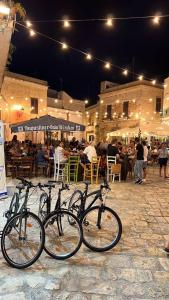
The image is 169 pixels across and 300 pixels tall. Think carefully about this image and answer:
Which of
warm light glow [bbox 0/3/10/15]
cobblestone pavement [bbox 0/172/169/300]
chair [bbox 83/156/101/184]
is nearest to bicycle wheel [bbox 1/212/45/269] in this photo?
cobblestone pavement [bbox 0/172/169/300]

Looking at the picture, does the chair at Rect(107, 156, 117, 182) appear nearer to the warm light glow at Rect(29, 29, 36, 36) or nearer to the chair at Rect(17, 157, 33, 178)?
the chair at Rect(17, 157, 33, 178)

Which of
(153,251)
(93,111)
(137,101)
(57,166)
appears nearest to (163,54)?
(137,101)

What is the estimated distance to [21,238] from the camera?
3.76 m

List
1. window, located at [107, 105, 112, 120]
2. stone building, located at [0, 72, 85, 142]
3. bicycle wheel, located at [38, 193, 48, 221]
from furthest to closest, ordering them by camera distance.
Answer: window, located at [107, 105, 112, 120] < stone building, located at [0, 72, 85, 142] < bicycle wheel, located at [38, 193, 48, 221]

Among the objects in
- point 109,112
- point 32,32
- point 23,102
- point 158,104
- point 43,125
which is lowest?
point 43,125

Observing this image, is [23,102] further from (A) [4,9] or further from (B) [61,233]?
(B) [61,233]

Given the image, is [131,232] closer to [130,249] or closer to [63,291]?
[130,249]

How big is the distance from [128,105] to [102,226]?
75.7 feet

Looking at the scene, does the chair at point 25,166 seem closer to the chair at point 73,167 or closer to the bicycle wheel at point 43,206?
the chair at point 73,167

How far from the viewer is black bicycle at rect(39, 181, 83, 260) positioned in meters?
3.71

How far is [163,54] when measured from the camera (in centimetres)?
2678

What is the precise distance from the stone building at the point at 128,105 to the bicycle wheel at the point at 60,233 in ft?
63.3

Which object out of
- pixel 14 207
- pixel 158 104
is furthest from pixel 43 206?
pixel 158 104

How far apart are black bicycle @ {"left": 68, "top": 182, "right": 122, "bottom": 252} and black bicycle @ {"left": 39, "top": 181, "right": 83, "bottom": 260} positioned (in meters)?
0.22
